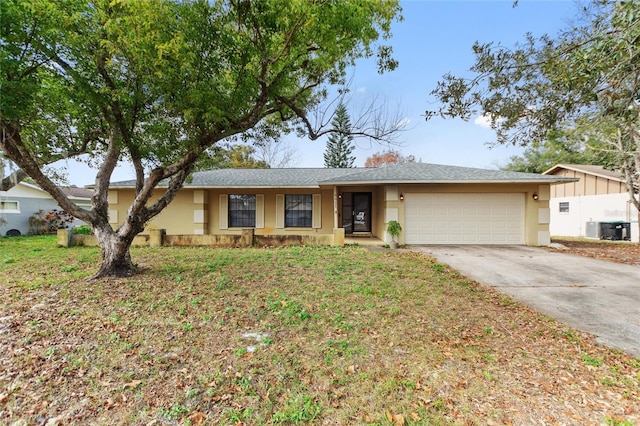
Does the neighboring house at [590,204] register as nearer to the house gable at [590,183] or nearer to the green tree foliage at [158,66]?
the house gable at [590,183]

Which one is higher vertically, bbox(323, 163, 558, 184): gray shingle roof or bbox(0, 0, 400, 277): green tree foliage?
bbox(0, 0, 400, 277): green tree foliage

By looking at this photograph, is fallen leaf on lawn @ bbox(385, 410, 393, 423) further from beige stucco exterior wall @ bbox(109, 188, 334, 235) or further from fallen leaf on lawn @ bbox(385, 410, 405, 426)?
beige stucco exterior wall @ bbox(109, 188, 334, 235)

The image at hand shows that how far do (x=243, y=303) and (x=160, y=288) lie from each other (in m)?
1.67

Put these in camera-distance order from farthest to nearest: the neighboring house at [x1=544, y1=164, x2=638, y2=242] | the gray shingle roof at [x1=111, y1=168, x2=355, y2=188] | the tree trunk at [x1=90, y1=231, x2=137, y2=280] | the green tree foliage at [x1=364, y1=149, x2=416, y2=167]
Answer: the green tree foliage at [x1=364, y1=149, x2=416, y2=167], the neighboring house at [x1=544, y1=164, x2=638, y2=242], the gray shingle roof at [x1=111, y1=168, x2=355, y2=188], the tree trunk at [x1=90, y1=231, x2=137, y2=280]

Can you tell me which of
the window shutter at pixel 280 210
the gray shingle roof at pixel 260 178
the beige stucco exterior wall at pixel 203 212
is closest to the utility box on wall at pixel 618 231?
the gray shingle roof at pixel 260 178

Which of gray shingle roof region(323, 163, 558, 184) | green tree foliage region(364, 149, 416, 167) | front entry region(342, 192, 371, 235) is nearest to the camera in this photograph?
gray shingle roof region(323, 163, 558, 184)

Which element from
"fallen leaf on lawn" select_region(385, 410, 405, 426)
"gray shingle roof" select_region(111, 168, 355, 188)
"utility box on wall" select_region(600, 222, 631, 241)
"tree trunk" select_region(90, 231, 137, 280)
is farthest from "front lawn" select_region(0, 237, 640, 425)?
"utility box on wall" select_region(600, 222, 631, 241)

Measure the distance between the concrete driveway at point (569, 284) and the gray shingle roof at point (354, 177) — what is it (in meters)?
2.43

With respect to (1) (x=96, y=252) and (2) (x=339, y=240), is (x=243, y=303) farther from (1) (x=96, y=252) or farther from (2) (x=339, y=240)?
(1) (x=96, y=252)

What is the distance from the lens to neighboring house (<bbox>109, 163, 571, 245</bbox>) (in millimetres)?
10312

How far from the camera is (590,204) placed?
17.2m

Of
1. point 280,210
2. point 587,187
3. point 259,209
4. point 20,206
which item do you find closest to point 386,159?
point 587,187

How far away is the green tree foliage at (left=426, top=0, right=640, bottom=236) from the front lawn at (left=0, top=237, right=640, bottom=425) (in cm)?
274

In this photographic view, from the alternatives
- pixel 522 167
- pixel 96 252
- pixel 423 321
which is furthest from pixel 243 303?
pixel 522 167
